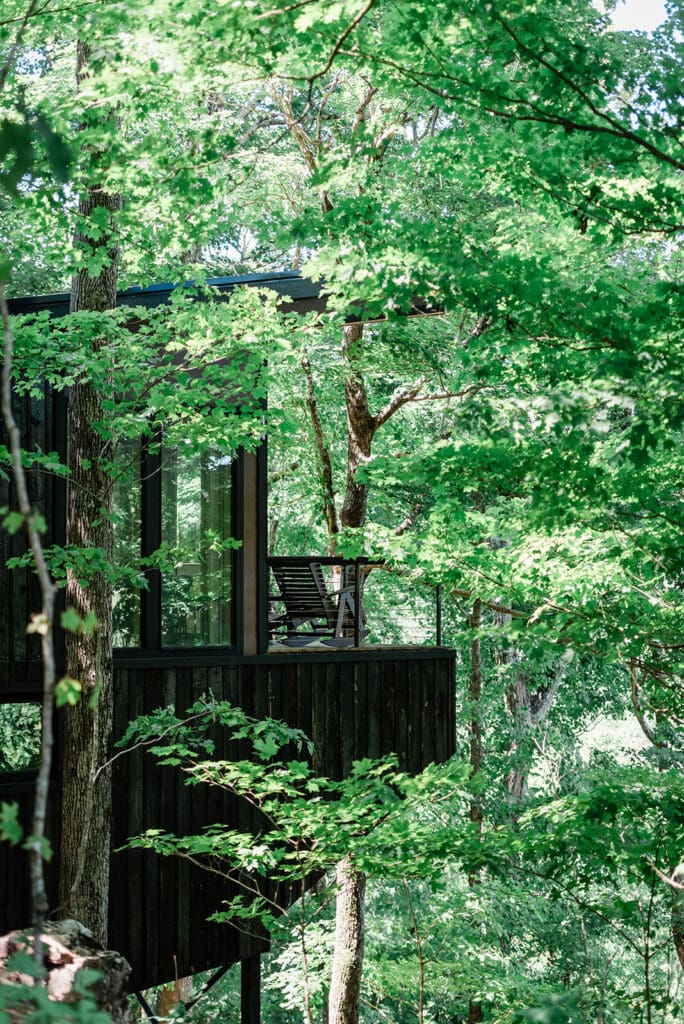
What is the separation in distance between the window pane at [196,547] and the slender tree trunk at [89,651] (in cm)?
116

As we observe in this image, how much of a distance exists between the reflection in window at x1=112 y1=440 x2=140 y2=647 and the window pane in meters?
0.20

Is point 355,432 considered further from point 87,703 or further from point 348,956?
point 87,703

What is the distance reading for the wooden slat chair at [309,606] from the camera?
8930 millimetres

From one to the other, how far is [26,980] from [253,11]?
3.43m

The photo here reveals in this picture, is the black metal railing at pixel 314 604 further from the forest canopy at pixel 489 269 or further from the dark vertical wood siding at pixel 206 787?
the dark vertical wood siding at pixel 206 787

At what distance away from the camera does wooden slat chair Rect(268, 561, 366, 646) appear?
352 inches

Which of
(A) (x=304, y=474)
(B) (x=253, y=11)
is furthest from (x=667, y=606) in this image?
(A) (x=304, y=474)

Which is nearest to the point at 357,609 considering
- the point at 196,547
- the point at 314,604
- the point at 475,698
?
the point at 314,604

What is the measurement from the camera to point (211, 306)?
5.67 meters

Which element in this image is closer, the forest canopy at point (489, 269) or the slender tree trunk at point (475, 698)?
the forest canopy at point (489, 269)

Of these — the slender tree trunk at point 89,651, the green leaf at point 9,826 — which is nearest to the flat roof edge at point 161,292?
the slender tree trunk at point 89,651

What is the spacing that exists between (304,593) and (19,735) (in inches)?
138

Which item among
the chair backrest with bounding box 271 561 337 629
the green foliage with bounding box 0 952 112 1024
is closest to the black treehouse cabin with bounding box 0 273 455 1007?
the chair backrest with bounding box 271 561 337 629

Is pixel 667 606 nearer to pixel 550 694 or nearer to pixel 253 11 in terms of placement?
pixel 253 11
